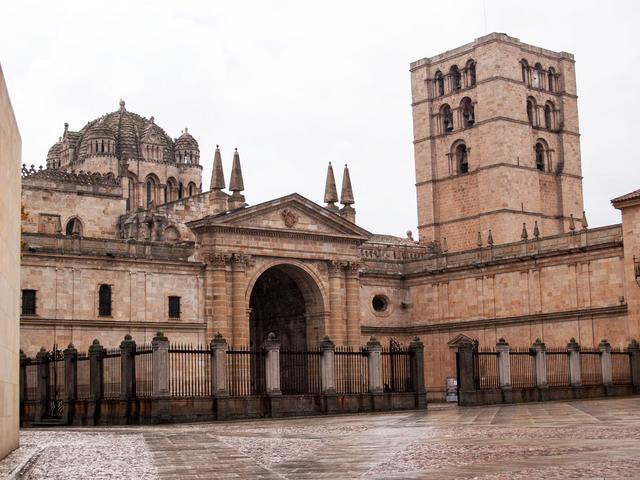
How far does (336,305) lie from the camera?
5362 cm

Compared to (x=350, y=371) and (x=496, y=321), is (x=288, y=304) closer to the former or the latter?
(x=350, y=371)

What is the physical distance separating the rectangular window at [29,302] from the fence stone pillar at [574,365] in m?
22.2

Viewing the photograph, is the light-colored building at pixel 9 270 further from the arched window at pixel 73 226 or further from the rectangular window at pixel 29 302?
the arched window at pixel 73 226

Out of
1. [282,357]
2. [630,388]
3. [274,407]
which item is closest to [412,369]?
[274,407]

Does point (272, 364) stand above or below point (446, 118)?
below

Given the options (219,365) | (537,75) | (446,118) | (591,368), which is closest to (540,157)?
(537,75)

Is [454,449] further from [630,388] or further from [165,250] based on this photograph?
[165,250]

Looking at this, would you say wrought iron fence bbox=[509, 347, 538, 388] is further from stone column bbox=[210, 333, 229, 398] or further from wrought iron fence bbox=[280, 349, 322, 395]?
stone column bbox=[210, 333, 229, 398]

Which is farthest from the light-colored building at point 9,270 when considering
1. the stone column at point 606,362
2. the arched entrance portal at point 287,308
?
the arched entrance portal at point 287,308

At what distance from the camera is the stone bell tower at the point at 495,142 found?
73375 millimetres

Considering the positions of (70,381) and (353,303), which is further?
(353,303)

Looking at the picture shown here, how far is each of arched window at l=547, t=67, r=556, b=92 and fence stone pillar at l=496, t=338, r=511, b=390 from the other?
4024 centimetres

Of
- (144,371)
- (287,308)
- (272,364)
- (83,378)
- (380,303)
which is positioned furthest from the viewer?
(380,303)

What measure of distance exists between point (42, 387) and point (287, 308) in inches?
724
